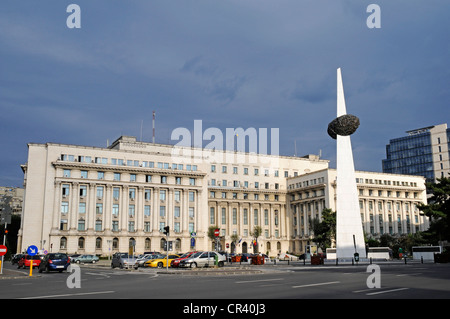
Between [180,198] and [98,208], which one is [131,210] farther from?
[180,198]

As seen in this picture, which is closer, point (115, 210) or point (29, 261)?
point (29, 261)

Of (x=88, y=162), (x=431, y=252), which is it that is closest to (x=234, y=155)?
(x=88, y=162)

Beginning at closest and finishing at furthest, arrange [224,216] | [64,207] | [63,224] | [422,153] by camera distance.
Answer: [63,224] < [64,207] < [224,216] < [422,153]

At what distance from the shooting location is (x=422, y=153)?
14612 cm

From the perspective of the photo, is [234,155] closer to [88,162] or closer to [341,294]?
[88,162]

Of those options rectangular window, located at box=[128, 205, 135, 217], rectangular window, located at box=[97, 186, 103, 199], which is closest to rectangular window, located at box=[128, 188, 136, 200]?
rectangular window, located at box=[128, 205, 135, 217]

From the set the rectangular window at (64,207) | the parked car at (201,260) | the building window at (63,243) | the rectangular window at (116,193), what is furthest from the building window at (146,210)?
the parked car at (201,260)

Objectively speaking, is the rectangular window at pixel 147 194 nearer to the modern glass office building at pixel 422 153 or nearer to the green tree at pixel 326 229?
the green tree at pixel 326 229

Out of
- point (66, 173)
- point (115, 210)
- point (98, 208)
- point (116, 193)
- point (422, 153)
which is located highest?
point (422, 153)

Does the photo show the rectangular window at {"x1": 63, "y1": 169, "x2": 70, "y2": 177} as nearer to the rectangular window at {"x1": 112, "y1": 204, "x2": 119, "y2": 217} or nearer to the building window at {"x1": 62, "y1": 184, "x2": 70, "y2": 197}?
the building window at {"x1": 62, "y1": 184, "x2": 70, "y2": 197}

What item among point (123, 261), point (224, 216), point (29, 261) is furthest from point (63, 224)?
point (123, 261)

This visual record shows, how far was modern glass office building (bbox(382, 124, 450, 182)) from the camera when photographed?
13988cm

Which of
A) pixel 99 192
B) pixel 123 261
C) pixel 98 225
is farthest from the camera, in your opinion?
pixel 99 192
